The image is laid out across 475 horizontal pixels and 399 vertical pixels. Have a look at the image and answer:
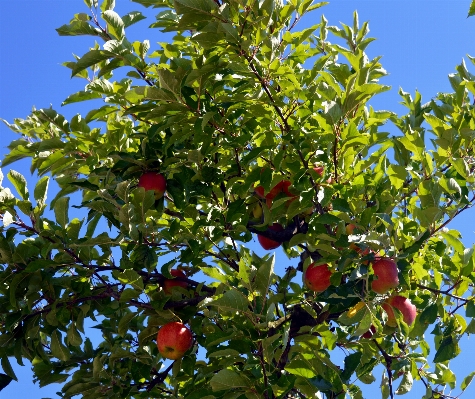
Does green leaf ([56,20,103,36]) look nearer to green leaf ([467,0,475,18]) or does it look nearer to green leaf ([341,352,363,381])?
green leaf ([467,0,475,18])

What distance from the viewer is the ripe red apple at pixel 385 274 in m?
2.78

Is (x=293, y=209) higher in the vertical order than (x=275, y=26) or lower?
lower

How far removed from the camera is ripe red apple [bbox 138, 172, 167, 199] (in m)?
3.29

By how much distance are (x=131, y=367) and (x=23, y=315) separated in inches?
26.5

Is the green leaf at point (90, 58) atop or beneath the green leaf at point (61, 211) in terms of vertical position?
atop

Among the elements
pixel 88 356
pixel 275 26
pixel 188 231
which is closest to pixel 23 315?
pixel 88 356

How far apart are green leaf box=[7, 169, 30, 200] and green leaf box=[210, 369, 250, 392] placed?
1.62m

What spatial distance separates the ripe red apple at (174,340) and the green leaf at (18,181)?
1.12m

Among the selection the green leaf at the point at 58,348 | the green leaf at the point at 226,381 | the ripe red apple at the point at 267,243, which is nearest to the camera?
the green leaf at the point at 226,381

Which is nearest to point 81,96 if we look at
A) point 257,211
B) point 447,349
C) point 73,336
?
point 257,211

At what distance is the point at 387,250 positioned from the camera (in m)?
2.67

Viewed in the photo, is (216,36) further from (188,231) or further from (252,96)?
(188,231)

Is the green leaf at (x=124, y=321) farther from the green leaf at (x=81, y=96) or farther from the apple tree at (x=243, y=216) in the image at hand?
the green leaf at (x=81, y=96)

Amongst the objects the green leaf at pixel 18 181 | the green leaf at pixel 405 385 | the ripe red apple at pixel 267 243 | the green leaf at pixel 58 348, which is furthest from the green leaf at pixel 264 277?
the green leaf at pixel 18 181
